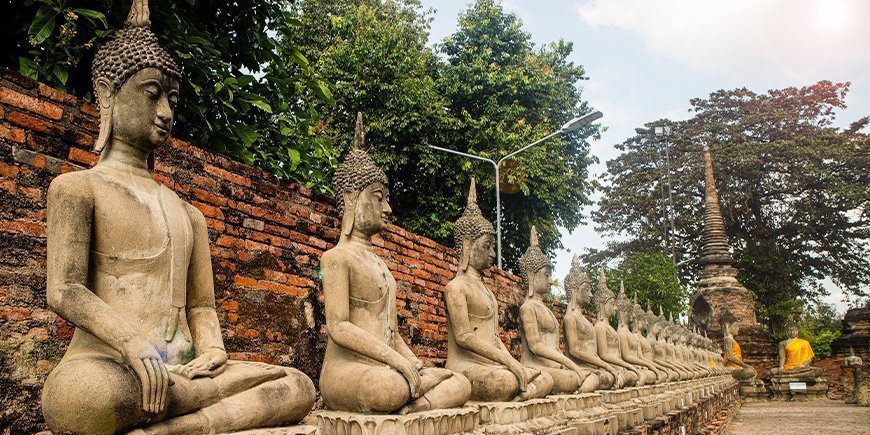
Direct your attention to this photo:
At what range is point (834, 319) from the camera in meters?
48.4

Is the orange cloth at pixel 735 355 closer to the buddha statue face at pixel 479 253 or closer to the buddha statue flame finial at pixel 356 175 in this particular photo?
the buddha statue face at pixel 479 253

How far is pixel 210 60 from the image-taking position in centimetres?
600

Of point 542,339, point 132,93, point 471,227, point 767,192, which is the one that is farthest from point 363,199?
point 767,192

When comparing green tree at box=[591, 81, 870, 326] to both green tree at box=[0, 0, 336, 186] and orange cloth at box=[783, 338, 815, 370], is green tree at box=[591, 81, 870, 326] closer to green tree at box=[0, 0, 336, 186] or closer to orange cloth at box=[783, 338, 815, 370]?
orange cloth at box=[783, 338, 815, 370]

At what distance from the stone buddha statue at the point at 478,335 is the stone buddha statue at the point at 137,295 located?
232 centimetres

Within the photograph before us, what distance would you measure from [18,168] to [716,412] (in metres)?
14.0

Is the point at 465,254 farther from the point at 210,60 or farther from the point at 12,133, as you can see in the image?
the point at 12,133

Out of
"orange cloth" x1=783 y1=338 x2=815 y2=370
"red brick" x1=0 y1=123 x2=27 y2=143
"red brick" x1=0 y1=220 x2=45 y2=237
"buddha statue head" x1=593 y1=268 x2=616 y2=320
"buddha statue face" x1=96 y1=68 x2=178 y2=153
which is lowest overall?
"orange cloth" x1=783 y1=338 x2=815 y2=370

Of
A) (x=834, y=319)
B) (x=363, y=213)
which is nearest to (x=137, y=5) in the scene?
(x=363, y=213)

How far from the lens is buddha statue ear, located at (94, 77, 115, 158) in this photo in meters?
3.30

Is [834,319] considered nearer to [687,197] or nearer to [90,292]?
[687,197]

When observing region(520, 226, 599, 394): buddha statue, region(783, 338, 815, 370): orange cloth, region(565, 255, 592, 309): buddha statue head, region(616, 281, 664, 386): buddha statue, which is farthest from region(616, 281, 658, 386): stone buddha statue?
region(783, 338, 815, 370): orange cloth

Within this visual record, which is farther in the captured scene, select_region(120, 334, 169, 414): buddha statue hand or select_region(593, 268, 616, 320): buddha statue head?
select_region(593, 268, 616, 320): buddha statue head

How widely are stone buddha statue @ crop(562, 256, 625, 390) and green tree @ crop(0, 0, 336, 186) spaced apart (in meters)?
3.65
